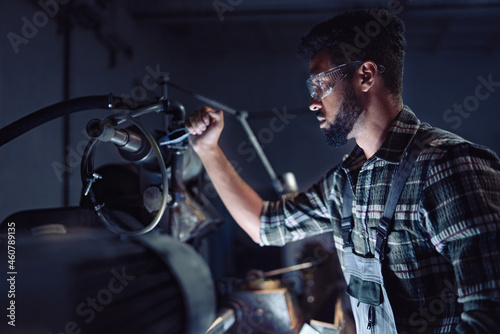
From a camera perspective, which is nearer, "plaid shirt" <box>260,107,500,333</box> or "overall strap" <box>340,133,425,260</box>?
"plaid shirt" <box>260,107,500,333</box>

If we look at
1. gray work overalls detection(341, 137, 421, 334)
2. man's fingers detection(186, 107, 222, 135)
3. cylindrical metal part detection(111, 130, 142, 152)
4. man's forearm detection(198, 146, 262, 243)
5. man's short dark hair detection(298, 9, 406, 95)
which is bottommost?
gray work overalls detection(341, 137, 421, 334)

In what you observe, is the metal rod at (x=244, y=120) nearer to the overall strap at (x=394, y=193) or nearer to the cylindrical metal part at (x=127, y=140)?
the cylindrical metal part at (x=127, y=140)

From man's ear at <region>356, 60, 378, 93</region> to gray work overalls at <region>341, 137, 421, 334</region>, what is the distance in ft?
0.90

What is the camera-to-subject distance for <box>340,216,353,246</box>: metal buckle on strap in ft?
3.96

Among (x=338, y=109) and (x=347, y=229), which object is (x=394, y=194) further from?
(x=338, y=109)

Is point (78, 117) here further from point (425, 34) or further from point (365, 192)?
point (425, 34)

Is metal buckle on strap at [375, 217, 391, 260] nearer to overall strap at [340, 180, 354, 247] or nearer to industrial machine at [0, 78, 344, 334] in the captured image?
overall strap at [340, 180, 354, 247]

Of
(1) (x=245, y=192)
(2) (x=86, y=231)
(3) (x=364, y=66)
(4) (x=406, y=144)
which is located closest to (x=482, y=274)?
(4) (x=406, y=144)

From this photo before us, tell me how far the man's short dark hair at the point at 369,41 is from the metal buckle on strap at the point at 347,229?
451mm

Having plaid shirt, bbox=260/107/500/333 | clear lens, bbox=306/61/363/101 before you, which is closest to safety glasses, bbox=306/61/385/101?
clear lens, bbox=306/61/363/101

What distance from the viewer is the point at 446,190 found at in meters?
0.90

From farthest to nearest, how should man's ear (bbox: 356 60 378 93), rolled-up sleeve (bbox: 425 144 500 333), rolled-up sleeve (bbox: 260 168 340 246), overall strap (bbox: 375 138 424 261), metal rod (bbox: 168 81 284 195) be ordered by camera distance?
metal rod (bbox: 168 81 284 195) < rolled-up sleeve (bbox: 260 168 340 246) < man's ear (bbox: 356 60 378 93) < overall strap (bbox: 375 138 424 261) < rolled-up sleeve (bbox: 425 144 500 333)

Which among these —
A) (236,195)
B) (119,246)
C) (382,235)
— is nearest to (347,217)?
(382,235)

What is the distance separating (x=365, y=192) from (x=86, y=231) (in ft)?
2.76
